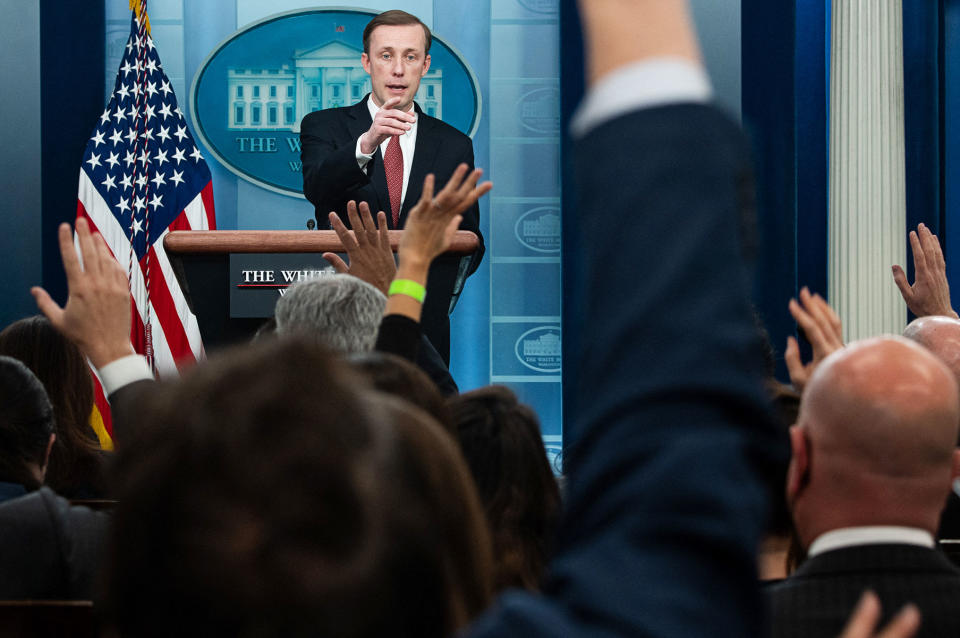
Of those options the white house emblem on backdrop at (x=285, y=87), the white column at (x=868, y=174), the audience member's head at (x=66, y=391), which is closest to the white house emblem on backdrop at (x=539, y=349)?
the white house emblem on backdrop at (x=285, y=87)

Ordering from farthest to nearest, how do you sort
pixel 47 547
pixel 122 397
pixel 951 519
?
pixel 951 519, pixel 47 547, pixel 122 397

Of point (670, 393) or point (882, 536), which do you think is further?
point (882, 536)

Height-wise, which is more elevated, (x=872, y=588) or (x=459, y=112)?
(x=459, y=112)

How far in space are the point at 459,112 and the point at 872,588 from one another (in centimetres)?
539

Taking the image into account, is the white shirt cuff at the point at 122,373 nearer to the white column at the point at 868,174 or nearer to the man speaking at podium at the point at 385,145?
the man speaking at podium at the point at 385,145

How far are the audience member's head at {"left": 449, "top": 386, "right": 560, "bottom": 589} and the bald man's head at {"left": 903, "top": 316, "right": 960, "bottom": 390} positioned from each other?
153 centimetres

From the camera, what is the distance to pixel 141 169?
5.59 metres

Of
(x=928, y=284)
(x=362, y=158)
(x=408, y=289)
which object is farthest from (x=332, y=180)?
(x=408, y=289)

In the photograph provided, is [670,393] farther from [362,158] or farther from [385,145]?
[385,145]

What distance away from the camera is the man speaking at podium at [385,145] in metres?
3.88

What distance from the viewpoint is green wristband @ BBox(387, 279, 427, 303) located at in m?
1.73

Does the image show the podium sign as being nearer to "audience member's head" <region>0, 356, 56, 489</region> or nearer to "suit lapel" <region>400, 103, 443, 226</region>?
"audience member's head" <region>0, 356, 56, 489</region>

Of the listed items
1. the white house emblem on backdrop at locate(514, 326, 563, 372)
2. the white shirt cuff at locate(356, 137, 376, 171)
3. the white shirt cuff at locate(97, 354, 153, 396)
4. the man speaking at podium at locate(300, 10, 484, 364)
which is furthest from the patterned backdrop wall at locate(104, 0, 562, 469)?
the white shirt cuff at locate(97, 354, 153, 396)

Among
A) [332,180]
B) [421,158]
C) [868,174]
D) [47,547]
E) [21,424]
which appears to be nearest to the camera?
[47,547]
